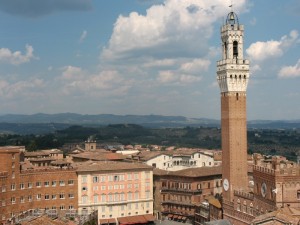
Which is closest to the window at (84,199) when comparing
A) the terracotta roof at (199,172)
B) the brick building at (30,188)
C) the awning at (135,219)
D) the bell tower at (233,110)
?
the brick building at (30,188)

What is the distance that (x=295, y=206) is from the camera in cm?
5566

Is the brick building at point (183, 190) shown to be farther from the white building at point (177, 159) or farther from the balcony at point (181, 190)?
the white building at point (177, 159)

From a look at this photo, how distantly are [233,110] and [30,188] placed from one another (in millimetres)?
30557

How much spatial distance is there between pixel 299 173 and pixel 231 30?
23.2 meters

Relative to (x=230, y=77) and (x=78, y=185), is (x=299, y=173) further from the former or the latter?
(x=78, y=185)

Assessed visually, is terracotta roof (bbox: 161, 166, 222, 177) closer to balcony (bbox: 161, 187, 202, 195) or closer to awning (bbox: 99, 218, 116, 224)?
balcony (bbox: 161, 187, 202, 195)

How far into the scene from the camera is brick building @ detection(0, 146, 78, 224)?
228 ft

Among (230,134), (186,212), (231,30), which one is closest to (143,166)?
(186,212)

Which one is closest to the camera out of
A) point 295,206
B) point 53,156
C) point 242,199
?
point 295,206

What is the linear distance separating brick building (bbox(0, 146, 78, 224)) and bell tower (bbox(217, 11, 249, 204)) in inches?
910

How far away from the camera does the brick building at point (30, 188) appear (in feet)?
228

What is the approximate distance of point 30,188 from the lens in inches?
2854

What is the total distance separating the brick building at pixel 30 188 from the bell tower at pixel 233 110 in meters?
23.1

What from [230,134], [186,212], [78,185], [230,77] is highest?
[230,77]
